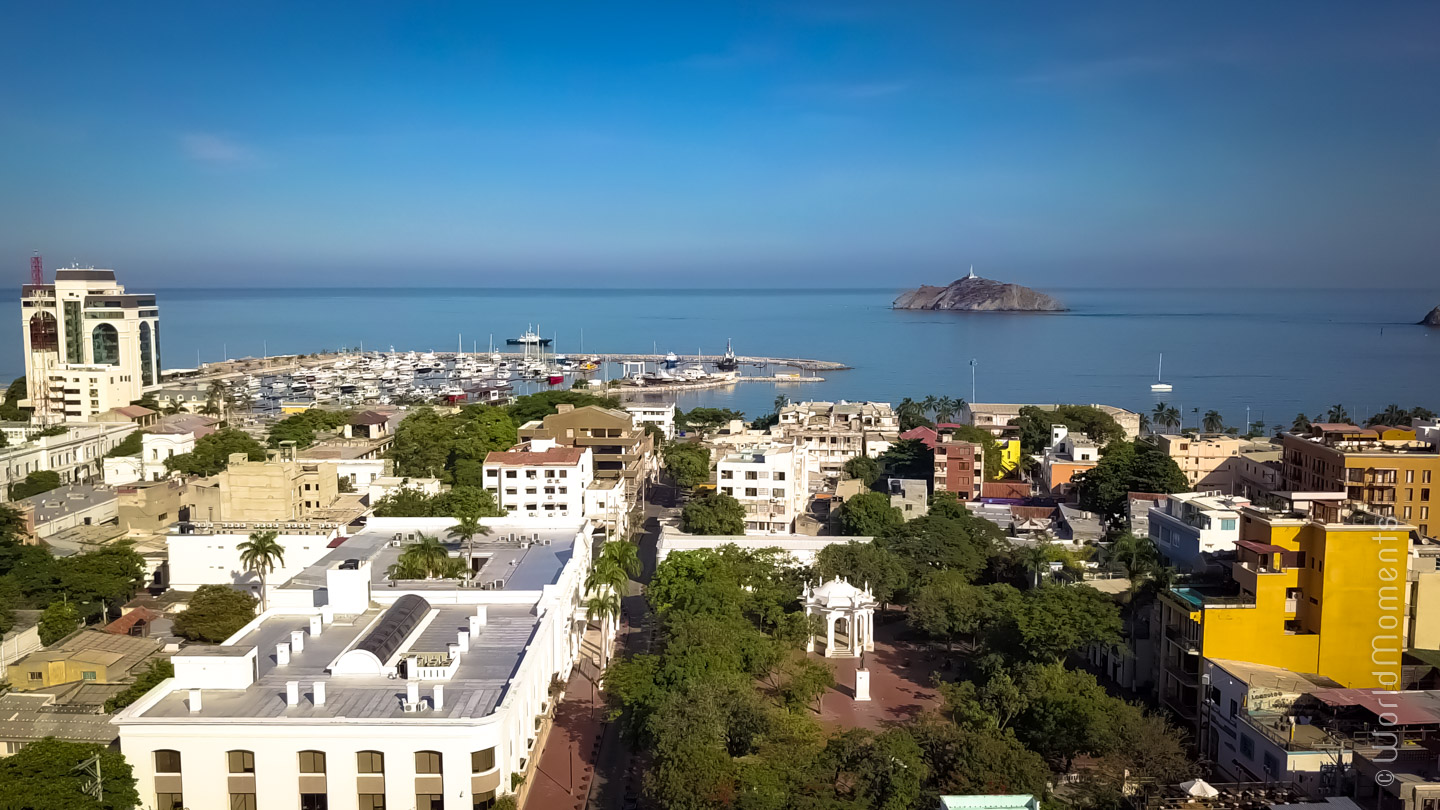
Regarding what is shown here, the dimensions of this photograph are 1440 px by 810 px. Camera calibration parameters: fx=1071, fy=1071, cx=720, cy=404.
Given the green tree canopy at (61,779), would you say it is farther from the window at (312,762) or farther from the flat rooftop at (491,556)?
the flat rooftop at (491,556)

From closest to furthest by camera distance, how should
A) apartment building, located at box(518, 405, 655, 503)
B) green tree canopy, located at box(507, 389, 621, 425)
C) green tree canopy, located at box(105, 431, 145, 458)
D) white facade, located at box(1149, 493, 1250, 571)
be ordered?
1. white facade, located at box(1149, 493, 1250, 571)
2. apartment building, located at box(518, 405, 655, 503)
3. green tree canopy, located at box(105, 431, 145, 458)
4. green tree canopy, located at box(507, 389, 621, 425)

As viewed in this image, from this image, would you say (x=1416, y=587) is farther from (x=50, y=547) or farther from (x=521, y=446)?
(x=50, y=547)

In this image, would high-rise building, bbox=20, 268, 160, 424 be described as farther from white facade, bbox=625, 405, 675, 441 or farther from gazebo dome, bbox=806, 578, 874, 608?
gazebo dome, bbox=806, 578, 874, 608

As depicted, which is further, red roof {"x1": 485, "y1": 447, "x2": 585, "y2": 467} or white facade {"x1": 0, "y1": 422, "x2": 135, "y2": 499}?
white facade {"x1": 0, "y1": 422, "x2": 135, "y2": 499}

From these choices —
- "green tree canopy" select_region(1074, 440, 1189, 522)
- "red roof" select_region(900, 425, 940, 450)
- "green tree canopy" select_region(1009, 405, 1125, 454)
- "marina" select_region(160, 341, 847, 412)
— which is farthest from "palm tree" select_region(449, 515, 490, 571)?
"marina" select_region(160, 341, 847, 412)

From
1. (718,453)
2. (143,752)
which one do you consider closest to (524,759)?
(143,752)

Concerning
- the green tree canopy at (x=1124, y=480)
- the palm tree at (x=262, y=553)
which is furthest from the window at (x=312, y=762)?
the green tree canopy at (x=1124, y=480)

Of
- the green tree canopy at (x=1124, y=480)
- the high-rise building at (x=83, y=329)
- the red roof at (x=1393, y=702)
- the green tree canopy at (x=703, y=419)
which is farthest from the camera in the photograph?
the high-rise building at (x=83, y=329)
